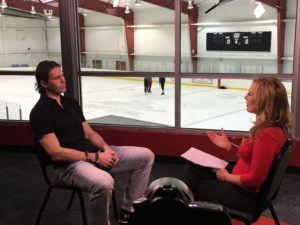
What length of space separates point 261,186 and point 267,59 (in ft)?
30.7

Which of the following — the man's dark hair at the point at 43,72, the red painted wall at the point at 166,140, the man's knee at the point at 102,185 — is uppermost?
the man's dark hair at the point at 43,72

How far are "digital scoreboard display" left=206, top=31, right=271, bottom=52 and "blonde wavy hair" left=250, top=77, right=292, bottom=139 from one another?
9320mm

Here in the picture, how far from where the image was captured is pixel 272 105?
1.37m

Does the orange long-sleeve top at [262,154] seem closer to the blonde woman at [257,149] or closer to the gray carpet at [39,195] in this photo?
the blonde woman at [257,149]

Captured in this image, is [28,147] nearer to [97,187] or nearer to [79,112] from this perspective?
[79,112]

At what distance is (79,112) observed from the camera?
204 centimetres

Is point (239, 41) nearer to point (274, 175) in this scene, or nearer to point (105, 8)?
point (105, 8)

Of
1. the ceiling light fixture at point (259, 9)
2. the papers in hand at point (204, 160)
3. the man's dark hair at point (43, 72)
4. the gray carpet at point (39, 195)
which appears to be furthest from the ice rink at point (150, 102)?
the papers in hand at point (204, 160)

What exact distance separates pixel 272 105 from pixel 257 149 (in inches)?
7.5

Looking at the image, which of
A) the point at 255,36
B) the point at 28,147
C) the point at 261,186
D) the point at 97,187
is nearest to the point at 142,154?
the point at 97,187

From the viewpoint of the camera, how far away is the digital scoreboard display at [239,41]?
10242mm

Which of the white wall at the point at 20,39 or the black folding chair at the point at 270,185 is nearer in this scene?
the black folding chair at the point at 270,185

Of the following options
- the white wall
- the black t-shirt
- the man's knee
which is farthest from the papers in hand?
the white wall

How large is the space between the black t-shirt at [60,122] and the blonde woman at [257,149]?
29.1 inches
